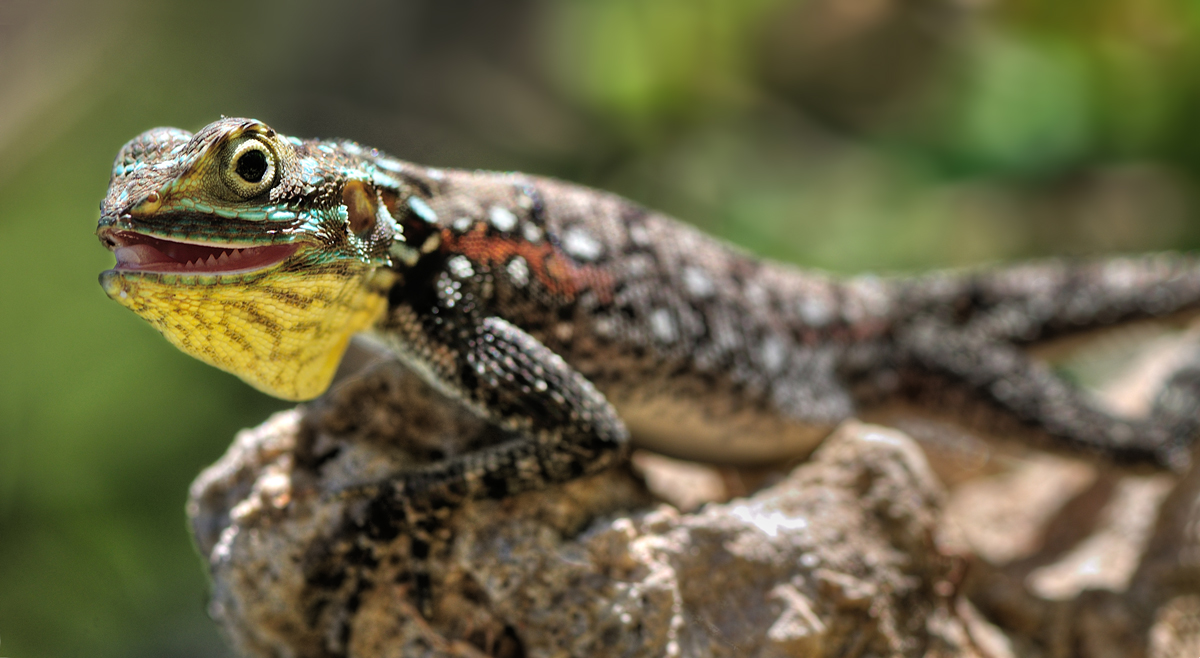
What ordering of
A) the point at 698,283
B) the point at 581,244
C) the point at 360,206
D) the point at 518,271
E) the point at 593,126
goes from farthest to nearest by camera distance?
the point at 593,126, the point at 698,283, the point at 581,244, the point at 518,271, the point at 360,206

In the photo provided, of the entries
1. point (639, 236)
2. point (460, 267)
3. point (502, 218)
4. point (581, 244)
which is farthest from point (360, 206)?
point (639, 236)

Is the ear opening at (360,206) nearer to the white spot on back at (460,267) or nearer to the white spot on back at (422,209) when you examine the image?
the white spot on back at (422,209)

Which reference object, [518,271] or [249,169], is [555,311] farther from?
[249,169]

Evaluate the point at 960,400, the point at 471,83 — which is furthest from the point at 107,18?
the point at 960,400

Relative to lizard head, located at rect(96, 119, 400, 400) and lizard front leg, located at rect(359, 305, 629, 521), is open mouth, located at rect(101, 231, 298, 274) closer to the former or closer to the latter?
lizard head, located at rect(96, 119, 400, 400)

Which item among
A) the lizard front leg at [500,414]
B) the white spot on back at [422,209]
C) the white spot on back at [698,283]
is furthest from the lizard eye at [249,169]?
the white spot on back at [698,283]

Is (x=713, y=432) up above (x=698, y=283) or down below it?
below

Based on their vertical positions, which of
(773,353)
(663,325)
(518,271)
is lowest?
(773,353)
